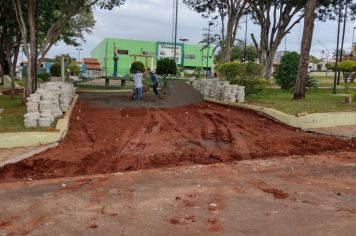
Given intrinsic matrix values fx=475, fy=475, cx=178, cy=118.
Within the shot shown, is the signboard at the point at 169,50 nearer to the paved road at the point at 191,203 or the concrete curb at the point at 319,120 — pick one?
the concrete curb at the point at 319,120

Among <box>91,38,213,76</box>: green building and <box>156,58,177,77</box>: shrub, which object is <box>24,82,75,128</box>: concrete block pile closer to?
<box>156,58,177,77</box>: shrub

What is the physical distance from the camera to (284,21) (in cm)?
3256

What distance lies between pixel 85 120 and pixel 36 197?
7.92 m

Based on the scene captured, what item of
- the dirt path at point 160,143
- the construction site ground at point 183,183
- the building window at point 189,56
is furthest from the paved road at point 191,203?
the building window at point 189,56

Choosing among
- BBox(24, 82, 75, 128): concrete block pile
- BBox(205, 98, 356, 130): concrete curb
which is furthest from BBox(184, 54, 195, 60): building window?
BBox(205, 98, 356, 130): concrete curb

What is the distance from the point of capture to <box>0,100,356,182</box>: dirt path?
890 cm

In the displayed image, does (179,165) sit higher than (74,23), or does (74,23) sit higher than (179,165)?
(74,23)

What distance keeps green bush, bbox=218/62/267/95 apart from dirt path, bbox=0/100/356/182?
233 inches

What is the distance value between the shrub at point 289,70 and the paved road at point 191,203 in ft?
59.3

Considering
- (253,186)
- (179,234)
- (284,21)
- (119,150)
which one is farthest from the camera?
(284,21)

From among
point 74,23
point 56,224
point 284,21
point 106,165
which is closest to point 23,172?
point 106,165

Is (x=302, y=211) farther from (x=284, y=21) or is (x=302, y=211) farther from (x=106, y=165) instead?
(x=284, y=21)

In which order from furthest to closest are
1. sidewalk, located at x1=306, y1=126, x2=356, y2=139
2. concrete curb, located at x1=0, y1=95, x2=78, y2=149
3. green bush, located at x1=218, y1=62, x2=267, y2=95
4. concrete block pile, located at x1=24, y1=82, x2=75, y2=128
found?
green bush, located at x1=218, y1=62, x2=267, y2=95, sidewalk, located at x1=306, y1=126, x2=356, y2=139, concrete block pile, located at x1=24, y1=82, x2=75, y2=128, concrete curb, located at x1=0, y1=95, x2=78, y2=149

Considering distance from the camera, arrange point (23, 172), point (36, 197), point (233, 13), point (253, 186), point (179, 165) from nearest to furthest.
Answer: point (36, 197), point (253, 186), point (23, 172), point (179, 165), point (233, 13)
